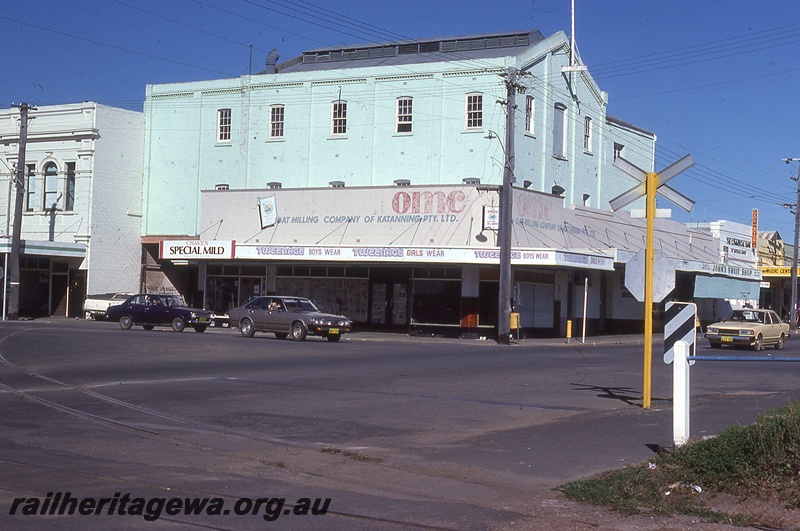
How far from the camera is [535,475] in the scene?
983 centimetres

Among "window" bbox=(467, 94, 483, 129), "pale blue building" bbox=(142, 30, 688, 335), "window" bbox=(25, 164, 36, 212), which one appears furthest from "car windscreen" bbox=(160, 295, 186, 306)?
"window" bbox=(25, 164, 36, 212)

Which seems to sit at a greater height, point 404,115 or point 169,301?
point 404,115

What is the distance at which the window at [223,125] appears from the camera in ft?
171

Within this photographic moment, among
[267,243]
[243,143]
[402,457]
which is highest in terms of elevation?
[243,143]

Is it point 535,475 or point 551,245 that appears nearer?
point 535,475

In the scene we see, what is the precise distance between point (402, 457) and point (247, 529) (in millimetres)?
4019

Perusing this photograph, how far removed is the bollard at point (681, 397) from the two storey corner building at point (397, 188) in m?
29.5

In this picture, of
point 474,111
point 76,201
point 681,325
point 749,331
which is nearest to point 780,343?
point 749,331

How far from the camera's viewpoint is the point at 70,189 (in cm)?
5181

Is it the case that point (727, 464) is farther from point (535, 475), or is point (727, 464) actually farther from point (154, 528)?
point (154, 528)

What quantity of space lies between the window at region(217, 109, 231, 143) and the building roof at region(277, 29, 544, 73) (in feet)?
16.8

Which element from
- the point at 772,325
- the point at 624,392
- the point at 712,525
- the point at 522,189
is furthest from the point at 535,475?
the point at 522,189

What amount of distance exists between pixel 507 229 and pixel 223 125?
21.2 metres

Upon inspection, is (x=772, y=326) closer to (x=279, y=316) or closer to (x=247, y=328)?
(x=279, y=316)
